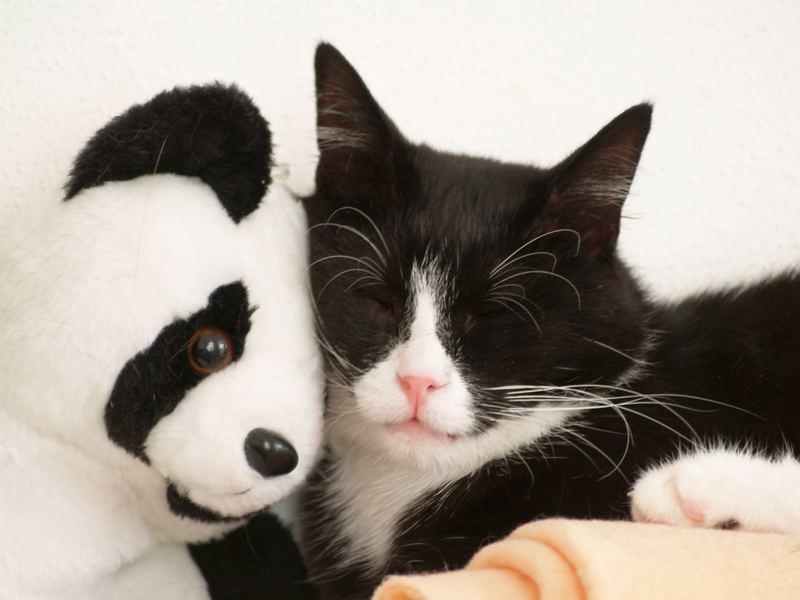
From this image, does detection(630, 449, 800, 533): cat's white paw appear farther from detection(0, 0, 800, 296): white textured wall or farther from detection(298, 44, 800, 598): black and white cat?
detection(0, 0, 800, 296): white textured wall

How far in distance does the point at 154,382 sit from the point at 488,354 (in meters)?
0.40

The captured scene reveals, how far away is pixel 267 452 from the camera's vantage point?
857 mm

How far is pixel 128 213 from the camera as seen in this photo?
0.87 meters

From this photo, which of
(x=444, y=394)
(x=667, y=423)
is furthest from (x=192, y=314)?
(x=667, y=423)

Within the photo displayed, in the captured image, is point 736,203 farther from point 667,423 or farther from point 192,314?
point 192,314

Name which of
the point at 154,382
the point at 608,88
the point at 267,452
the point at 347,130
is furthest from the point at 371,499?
the point at 608,88

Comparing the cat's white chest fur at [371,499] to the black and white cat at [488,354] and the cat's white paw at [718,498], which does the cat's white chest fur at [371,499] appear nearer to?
the black and white cat at [488,354]

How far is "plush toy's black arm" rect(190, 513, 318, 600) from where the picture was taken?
1.13 m

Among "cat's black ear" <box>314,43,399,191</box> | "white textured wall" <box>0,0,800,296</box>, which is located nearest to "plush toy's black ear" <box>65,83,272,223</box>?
"cat's black ear" <box>314,43,399,191</box>

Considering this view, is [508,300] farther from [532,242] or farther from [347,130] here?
[347,130]

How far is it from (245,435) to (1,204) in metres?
0.53

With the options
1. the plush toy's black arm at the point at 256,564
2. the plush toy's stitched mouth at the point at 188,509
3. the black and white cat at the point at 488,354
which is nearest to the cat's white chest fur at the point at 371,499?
the black and white cat at the point at 488,354

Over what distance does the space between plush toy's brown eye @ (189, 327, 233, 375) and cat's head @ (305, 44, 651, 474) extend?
0.18m

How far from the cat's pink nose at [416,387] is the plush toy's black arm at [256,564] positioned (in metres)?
0.38
